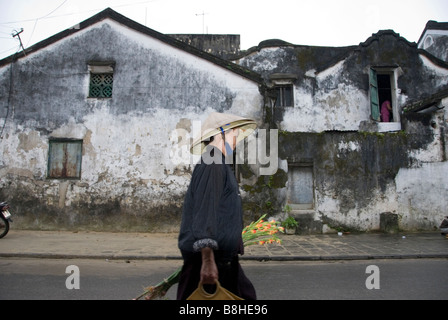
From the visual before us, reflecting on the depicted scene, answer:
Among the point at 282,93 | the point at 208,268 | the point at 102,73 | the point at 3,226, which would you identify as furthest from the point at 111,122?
the point at 208,268

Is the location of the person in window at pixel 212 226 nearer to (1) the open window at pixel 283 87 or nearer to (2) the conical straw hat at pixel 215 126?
(2) the conical straw hat at pixel 215 126

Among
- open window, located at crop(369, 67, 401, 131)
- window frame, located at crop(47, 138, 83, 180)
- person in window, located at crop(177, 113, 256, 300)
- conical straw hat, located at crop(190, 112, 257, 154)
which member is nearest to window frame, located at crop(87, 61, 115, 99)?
window frame, located at crop(47, 138, 83, 180)

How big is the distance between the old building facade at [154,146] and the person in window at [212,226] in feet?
25.0

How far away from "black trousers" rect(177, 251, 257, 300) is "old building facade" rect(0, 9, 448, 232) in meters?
7.58

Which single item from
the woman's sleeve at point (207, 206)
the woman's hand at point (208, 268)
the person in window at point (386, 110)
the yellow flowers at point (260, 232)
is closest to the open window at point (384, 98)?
the person in window at point (386, 110)

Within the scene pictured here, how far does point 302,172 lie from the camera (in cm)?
1042

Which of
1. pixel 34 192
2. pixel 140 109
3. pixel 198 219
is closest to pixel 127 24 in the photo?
pixel 140 109

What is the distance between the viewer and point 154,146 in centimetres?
1020

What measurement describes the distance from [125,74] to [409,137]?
10065mm

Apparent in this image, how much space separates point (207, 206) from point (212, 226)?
0.45ft

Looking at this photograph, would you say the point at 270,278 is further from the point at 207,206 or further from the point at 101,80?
the point at 101,80

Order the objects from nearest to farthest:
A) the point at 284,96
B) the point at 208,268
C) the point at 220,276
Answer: the point at 208,268 < the point at 220,276 < the point at 284,96
